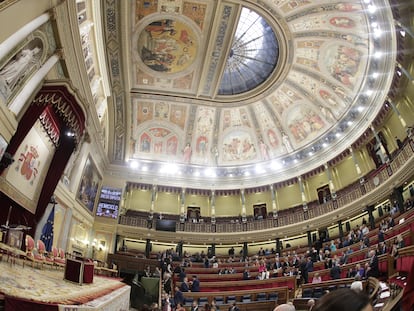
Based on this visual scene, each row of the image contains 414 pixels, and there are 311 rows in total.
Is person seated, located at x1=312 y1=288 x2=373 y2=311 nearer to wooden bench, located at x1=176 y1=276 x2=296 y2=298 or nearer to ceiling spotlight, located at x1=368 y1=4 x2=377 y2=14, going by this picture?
wooden bench, located at x1=176 y1=276 x2=296 y2=298

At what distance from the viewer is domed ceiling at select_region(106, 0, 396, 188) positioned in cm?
1522

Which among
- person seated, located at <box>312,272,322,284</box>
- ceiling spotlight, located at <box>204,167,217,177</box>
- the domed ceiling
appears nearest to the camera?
person seated, located at <box>312,272,322,284</box>

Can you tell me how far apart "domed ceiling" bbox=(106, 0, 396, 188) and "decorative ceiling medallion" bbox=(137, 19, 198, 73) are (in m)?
0.06

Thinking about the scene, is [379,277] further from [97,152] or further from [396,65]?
[97,152]

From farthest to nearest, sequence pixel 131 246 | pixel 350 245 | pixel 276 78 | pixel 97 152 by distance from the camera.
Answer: pixel 131 246
pixel 276 78
pixel 97 152
pixel 350 245

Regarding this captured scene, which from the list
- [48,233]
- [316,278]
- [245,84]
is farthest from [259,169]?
[48,233]

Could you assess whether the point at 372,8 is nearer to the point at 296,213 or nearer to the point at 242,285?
the point at 296,213

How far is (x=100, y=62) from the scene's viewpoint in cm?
1412

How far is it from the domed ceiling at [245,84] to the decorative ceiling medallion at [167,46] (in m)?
0.06

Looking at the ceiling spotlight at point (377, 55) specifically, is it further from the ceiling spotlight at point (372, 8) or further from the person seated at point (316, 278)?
the person seated at point (316, 278)

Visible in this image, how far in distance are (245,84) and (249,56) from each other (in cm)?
204

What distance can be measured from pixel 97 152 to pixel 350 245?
1430cm

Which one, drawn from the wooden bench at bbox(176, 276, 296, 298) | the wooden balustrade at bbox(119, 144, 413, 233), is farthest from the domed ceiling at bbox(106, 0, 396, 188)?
the wooden bench at bbox(176, 276, 296, 298)

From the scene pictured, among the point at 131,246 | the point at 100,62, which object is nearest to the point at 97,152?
the point at 100,62
